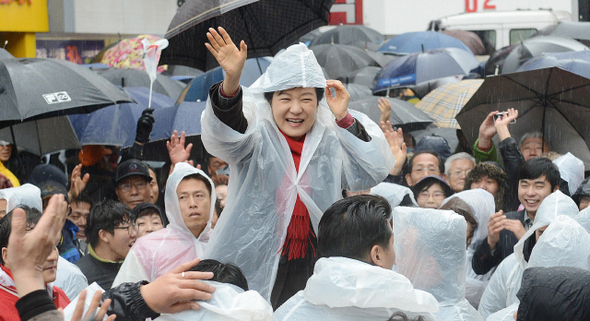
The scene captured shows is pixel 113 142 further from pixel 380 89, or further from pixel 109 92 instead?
pixel 380 89

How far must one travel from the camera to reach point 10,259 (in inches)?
78.2

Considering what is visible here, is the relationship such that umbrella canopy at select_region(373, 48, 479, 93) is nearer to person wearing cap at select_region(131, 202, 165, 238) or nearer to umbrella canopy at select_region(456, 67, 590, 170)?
umbrella canopy at select_region(456, 67, 590, 170)

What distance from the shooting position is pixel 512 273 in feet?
13.2

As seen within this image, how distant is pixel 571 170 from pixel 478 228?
1.08 meters

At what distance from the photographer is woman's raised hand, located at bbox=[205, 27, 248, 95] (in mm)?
3312

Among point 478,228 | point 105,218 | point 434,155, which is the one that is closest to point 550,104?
point 434,155

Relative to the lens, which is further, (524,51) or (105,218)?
(524,51)

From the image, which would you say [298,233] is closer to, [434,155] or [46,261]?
[46,261]

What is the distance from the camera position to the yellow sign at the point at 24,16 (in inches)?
589

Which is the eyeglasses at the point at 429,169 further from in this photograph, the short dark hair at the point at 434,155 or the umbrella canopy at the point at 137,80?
the umbrella canopy at the point at 137,80

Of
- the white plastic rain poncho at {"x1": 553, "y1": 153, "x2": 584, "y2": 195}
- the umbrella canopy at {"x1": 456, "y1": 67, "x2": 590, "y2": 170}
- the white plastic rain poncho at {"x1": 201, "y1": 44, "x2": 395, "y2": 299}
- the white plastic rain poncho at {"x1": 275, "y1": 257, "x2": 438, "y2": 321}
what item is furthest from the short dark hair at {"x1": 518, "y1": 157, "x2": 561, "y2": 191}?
the white plastic rain poncho at {"x1": 275, "y1": 257, "x2": 438, "y2": 321}

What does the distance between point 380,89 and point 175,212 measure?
6.70 m

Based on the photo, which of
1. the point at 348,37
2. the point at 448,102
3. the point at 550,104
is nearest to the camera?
the point at 550,104

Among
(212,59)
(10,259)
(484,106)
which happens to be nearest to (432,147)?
(484,106)
